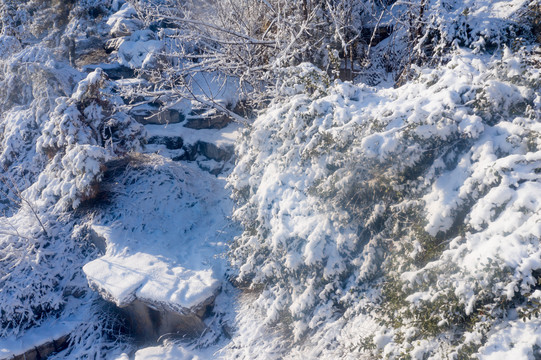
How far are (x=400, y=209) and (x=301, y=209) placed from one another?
127 centimetres

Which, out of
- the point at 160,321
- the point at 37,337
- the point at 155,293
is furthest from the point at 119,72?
the point at 160,321

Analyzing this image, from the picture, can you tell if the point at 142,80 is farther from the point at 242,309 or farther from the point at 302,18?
the point at 242,309

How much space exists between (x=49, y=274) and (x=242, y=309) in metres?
3.65

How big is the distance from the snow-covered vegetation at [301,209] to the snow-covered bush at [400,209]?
0.02 meters

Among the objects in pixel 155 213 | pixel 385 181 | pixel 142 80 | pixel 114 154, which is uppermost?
pixel 385 181

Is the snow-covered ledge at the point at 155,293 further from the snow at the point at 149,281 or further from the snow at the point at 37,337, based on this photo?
the snow at the point at 37,337

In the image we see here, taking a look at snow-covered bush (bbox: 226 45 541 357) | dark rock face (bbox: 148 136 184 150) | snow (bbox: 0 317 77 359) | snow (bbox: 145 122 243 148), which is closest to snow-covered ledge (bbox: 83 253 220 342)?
snow-covered bush (bbox: 226 45 541 357)

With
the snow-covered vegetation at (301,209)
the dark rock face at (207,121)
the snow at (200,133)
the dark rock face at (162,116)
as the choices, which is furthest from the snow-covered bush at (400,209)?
the dark rock face at (162,116)

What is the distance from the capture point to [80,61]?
13.0 m

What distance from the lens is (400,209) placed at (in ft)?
13.4

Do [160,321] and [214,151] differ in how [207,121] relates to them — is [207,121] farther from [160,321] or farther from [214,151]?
[160,321]

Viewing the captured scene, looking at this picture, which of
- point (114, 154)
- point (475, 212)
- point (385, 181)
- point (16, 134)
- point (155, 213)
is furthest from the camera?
point (16, 134)

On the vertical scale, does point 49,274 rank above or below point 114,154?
below

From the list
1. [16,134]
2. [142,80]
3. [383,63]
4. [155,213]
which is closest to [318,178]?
[155,213]
